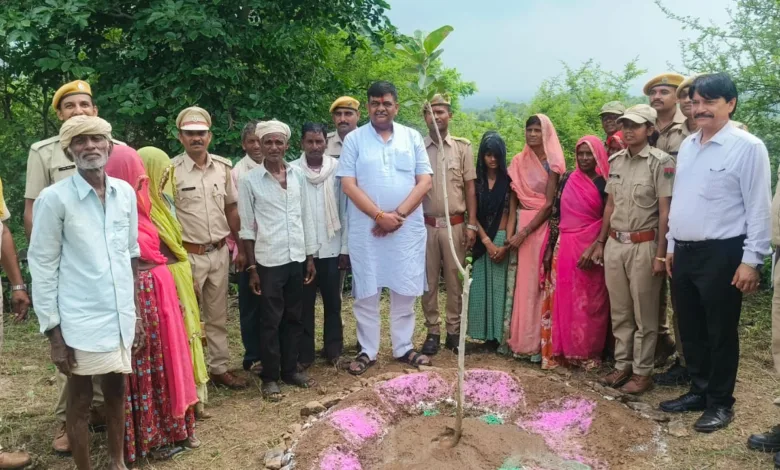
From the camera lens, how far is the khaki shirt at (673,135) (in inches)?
178

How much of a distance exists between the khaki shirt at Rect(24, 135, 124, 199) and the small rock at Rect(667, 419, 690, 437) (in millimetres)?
3831

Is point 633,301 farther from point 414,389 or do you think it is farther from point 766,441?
point 414,389

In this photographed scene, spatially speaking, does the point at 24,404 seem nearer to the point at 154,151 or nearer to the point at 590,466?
the point at 154,151

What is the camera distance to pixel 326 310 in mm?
5207

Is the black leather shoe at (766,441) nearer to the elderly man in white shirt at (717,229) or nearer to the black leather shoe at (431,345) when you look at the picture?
the elderly man in white shirt at (717,229)

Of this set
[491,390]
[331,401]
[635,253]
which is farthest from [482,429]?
[635,253]

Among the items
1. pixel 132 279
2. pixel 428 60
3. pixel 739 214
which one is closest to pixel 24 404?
pixel 132 279

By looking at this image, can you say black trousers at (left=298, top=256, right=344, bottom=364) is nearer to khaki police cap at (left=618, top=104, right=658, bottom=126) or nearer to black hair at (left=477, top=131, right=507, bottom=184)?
black hair at (left=477, top=131, right=507, bottom=184)

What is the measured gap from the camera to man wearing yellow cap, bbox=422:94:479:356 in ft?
16.9

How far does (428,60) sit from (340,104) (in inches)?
96.0

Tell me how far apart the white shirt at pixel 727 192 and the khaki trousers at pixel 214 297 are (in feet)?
10.3

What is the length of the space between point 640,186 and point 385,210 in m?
1.84

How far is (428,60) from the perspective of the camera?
10.4 ft

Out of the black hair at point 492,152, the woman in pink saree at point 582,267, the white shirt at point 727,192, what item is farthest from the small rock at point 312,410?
the white shirt at point 727,192
